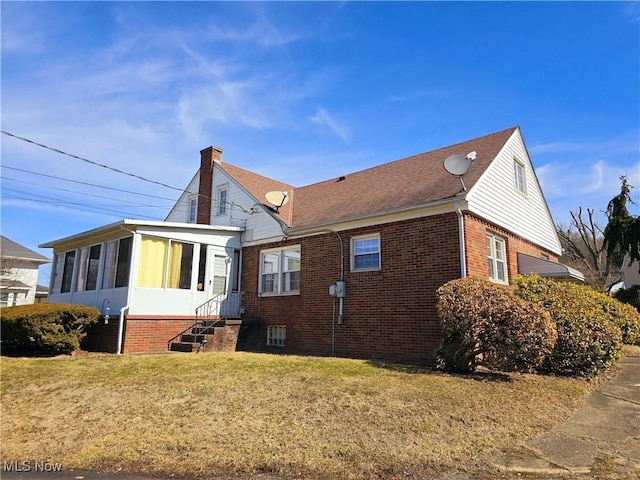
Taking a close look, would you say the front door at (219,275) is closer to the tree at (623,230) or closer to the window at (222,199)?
the window at (222,199)

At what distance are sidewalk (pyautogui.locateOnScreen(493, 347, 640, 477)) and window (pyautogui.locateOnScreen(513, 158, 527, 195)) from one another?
8287 mm

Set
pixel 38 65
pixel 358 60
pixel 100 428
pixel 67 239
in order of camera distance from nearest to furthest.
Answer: pixel 100 428 < pixel 38 65 < pixel 358 60 < pixel 67 239

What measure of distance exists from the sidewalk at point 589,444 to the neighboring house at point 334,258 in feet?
12.6

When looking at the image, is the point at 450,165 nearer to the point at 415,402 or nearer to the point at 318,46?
the point at 318,46

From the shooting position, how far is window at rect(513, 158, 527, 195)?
1405 cm

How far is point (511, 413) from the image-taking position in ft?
20.1

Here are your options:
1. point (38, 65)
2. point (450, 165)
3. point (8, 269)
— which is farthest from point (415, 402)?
point (8, 269)

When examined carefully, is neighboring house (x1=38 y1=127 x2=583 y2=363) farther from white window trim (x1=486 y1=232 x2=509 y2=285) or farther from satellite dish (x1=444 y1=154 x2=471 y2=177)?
satellite dish (x1=444 y1=154 x2=471 y2=177)

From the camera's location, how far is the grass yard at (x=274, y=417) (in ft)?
15.4

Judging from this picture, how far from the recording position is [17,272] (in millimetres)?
32031

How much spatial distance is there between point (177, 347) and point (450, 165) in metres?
9.57

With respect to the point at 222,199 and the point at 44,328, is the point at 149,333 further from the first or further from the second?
the point at 222,199
